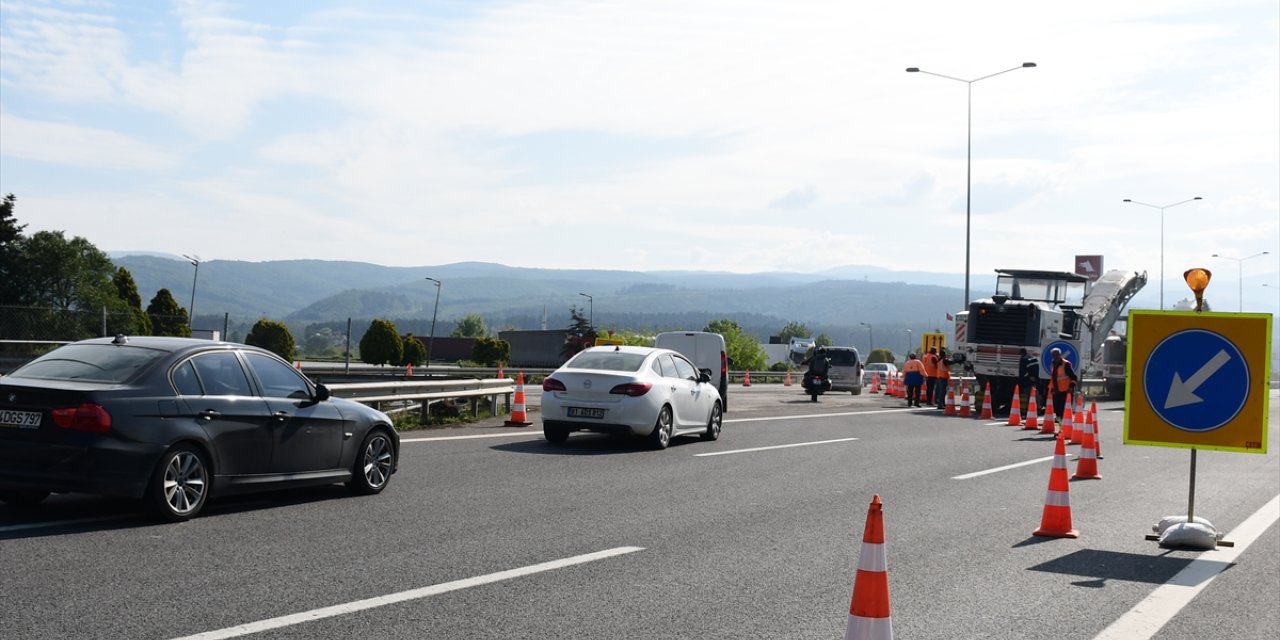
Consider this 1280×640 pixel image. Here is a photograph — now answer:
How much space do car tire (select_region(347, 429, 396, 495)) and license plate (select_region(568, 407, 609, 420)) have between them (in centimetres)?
565

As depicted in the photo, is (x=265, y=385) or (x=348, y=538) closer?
(x=348, y=538)

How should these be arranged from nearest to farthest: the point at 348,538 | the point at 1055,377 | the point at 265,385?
the point at 348,538 < the point at 265,385 < the point at 1055,377

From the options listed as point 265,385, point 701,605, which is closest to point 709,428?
point 265,385

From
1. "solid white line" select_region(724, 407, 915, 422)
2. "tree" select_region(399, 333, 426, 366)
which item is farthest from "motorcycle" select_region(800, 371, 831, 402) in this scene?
"tree" select_region(399, 333, 426, 366)

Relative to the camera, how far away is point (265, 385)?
1096 cm

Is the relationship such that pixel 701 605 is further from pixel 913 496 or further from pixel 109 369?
pixel 913 496

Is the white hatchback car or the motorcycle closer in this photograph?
the white hatchback car

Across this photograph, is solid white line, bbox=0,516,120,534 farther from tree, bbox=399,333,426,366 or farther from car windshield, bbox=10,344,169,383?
tree, bbox=399,333,426,366

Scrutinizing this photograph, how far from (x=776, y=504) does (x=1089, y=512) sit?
3056mm

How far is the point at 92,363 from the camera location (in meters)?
10.0

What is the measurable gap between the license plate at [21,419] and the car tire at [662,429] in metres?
9.79

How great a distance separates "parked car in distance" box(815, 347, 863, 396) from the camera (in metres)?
50.2

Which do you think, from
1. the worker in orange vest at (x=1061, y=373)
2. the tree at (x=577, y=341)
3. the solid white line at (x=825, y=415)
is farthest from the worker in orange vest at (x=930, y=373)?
the tree at (x=577, y=341)

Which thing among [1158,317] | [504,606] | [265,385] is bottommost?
[504,606]
